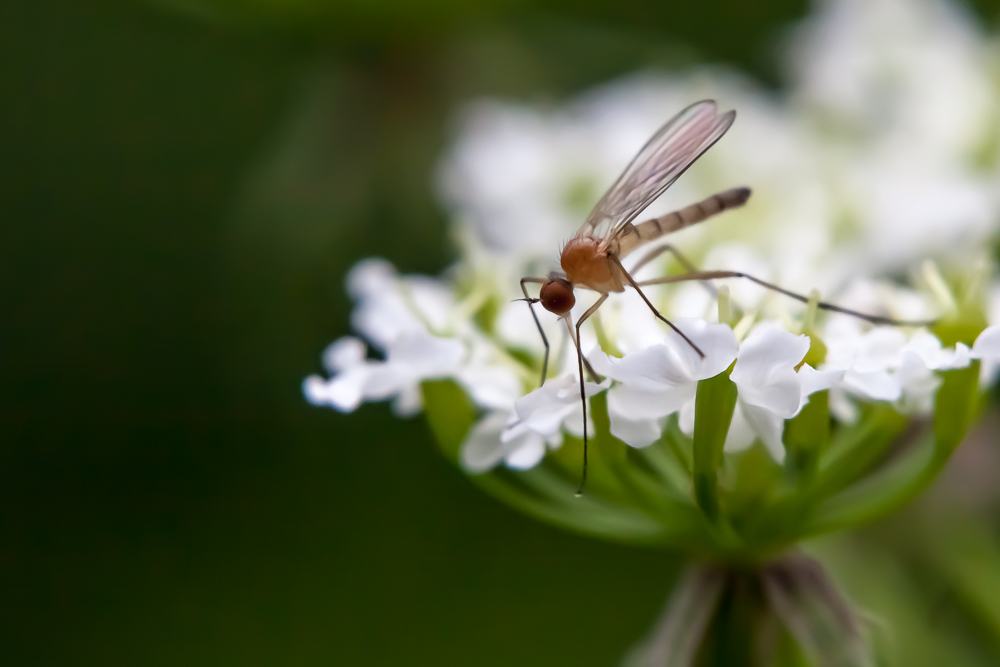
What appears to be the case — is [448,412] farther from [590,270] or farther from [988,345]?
[988,345]

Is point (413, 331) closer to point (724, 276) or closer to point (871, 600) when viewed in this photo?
point (724, 276)

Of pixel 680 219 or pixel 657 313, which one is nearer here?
pixel 657 313

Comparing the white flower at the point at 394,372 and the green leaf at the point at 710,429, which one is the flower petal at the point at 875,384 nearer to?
the green leaf at the point at 710,429

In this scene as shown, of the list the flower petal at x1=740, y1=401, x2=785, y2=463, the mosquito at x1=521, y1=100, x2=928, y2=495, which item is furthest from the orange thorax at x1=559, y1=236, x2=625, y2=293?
the flower petal at x1=740, y1=401, x2=785, y2=463

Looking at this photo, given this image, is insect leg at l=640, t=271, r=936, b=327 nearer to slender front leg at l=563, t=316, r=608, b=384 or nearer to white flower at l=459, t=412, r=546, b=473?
slender front leg at l=563, t=316, r=608, b=384

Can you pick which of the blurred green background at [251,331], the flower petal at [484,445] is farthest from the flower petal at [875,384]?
the blurred green background at [251,331]

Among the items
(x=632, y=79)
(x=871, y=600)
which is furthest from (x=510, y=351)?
(x=632, y=79)

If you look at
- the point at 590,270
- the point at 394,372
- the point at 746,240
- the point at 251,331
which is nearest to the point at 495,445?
the point at 394,372
